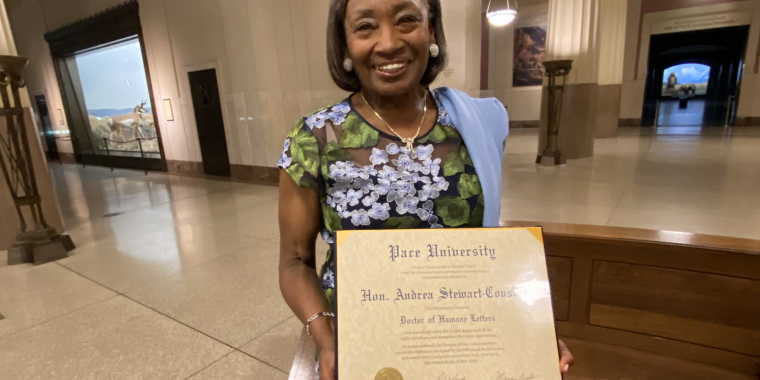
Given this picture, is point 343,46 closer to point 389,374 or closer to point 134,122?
point 389,374

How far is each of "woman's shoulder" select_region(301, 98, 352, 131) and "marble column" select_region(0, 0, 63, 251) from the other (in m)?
→ 4.72

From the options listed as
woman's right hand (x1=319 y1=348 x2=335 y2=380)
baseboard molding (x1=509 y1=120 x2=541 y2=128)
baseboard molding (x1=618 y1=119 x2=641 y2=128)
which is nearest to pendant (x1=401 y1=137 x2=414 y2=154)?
woman's right hand (x1=319 y1=348 x2=335 y2=380)

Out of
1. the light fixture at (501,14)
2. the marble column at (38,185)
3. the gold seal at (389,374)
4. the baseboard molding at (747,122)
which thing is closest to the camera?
the gold seal at (389,374)

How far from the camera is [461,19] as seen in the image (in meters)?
7.00

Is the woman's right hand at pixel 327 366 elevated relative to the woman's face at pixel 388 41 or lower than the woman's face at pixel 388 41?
lower

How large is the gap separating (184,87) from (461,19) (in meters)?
5.95

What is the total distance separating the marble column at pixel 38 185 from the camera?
4355mm

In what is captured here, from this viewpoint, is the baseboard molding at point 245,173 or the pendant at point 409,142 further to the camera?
the baseboard molding at point 245,173

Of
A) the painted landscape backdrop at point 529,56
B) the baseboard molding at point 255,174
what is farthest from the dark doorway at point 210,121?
the painted landscape backdrop at point 529,56

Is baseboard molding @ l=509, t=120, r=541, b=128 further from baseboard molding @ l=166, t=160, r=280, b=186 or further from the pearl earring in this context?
the pearl earring

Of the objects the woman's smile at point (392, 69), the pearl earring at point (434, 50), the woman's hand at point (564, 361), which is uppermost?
the pearl earring at point (434, 50)

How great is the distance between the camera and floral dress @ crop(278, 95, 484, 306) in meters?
1.17

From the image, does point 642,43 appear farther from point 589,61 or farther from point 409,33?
point 409,33

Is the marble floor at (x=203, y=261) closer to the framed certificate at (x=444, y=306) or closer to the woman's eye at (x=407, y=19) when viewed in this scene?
the framed certificate at (x=444, y=306)
